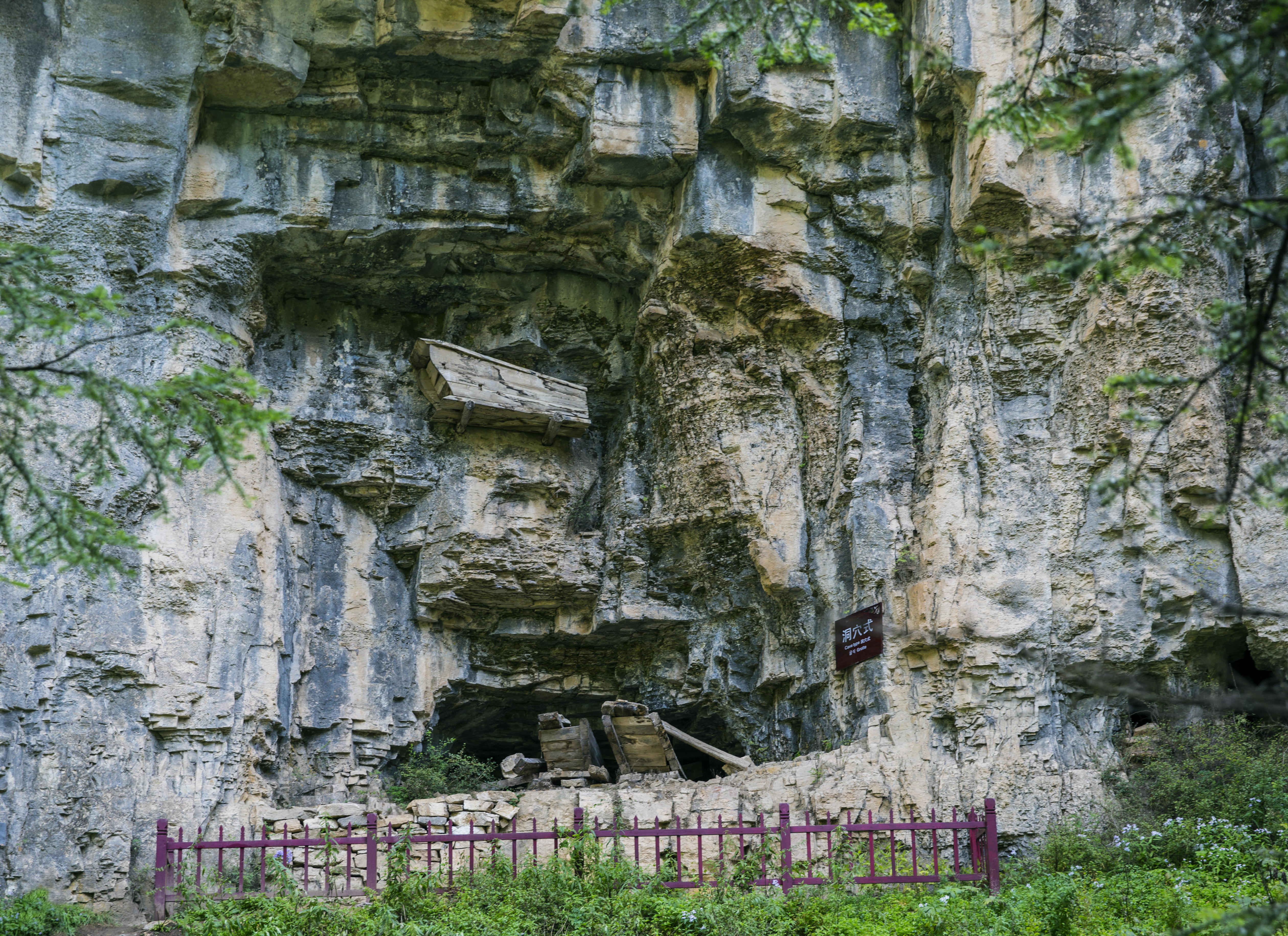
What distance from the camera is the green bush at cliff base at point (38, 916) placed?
865 cm

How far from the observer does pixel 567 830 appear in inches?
342

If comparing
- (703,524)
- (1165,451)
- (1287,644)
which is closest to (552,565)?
(703,524)

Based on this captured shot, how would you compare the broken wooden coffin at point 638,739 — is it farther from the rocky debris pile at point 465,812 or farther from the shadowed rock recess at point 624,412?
the rocky debris pile at point 465,812

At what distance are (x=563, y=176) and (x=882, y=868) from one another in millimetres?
7550

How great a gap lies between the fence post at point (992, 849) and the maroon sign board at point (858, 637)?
2.35 m

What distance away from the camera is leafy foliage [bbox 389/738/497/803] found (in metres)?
12.4

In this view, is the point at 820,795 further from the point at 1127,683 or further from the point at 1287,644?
the point at 1127,683

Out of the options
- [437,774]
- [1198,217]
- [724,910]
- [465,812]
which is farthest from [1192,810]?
[437,774]

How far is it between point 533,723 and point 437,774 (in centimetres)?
283

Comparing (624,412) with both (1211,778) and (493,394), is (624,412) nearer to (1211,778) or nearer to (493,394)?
(493,394)

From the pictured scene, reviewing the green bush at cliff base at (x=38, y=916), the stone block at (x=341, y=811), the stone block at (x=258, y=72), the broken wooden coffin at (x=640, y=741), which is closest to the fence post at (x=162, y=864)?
the green bush at cliff base at (x=38, y=916)

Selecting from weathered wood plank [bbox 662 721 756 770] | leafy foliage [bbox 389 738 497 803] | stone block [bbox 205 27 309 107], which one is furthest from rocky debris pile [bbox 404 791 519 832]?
stone block [bbox 205 27 309 107]

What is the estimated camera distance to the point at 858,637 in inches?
447

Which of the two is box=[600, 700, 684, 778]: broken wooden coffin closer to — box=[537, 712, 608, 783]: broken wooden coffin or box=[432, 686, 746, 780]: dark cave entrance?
box=[537, 712, 608, 783]: broken wooden coffin
